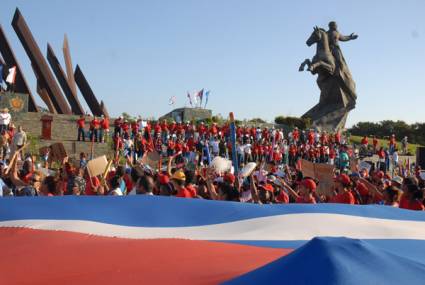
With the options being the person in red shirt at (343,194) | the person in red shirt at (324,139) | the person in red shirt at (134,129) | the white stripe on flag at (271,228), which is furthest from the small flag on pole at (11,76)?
the white stripe on flag at (271,228)

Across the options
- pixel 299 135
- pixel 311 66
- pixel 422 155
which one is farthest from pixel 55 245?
pixel 311 66

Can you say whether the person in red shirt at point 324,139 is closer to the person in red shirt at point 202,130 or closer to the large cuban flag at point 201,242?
the person in red shirt at point 202,130

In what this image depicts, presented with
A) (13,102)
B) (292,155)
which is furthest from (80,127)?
(292,155)

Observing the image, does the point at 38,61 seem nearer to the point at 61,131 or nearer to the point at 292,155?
the point at 61,131

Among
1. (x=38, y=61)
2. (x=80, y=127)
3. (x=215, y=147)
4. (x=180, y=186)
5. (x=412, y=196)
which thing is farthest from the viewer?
(x=38, y=61)

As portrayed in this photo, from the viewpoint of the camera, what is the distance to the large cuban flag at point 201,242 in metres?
2.44

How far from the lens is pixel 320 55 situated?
156 ft

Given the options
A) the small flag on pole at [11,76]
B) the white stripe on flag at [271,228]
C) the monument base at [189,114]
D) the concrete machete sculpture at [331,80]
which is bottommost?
the white stripe on flag at [271,228]

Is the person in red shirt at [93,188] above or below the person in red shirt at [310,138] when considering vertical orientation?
below

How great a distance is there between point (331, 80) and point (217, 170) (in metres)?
41.7

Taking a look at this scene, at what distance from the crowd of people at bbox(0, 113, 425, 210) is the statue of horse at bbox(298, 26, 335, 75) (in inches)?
364

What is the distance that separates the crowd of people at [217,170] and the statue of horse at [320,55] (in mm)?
9250

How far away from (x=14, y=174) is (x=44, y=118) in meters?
18.4

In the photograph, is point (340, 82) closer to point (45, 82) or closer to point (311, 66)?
point (311, 66)
